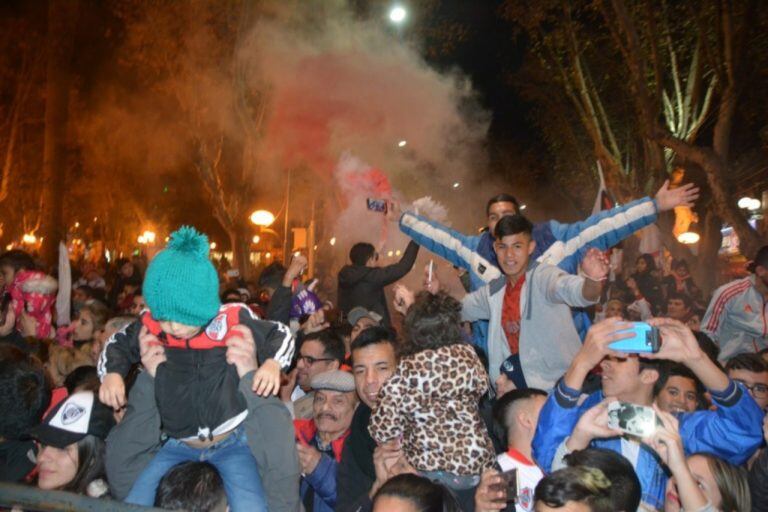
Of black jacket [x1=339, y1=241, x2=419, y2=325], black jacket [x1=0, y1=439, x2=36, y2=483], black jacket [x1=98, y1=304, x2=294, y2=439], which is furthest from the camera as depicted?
black jacket [x1=339, y1=241, x2=419, y2=325]

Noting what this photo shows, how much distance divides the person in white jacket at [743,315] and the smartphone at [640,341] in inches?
160

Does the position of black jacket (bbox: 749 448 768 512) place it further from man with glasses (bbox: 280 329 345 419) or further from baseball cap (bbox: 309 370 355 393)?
man with glasses (bbox: 280 329 345 419)

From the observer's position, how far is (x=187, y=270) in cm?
319

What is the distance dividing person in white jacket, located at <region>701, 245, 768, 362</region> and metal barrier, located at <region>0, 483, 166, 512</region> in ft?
19.3

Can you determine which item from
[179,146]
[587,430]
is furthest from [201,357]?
[179,146]

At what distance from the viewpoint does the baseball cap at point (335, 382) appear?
162 inches

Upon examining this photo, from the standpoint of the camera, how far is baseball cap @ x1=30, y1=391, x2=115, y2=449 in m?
3.44

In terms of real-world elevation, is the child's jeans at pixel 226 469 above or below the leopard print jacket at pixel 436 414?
below

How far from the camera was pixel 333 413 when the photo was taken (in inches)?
162

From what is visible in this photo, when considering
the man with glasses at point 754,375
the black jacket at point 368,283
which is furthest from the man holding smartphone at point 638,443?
the black jacket at point 368,283

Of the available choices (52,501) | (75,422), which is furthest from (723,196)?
(52,501)

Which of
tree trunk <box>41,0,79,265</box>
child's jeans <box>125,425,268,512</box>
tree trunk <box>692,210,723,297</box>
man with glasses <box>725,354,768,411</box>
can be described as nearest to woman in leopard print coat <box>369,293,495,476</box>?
child's jeans <box>125,425,268,512</box>

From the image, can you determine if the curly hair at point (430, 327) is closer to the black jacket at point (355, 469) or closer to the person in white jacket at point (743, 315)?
the black jacket at point (355, 469)

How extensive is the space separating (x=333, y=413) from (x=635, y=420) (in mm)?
1933
